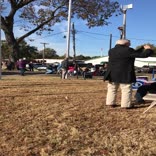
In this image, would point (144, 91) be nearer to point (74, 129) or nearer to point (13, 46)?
point (74, 129)

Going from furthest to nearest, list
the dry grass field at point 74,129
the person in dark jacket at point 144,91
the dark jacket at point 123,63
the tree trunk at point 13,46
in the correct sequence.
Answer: the tree trunk at point 13,46 → the person in dark jacket at point 144,91 → the dark jacket at point 123,63 → the dry grass field at point 74,129

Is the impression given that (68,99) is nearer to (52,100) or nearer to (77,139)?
(52,100)

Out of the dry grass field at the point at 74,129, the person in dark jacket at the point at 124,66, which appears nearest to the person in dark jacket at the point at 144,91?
the dry grass field at the point at 74,129

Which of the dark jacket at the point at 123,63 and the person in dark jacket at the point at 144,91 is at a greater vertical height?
the dark jacket at the point at 123,63

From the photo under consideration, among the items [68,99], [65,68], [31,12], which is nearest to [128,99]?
[68,99]

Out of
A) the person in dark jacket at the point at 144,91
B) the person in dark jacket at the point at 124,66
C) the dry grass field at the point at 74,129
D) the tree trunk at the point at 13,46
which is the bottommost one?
the dry grass field at the point at 74,129

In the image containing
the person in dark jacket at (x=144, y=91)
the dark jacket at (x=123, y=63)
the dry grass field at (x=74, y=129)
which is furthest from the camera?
the person in dark jacket at (x=144, y=91)

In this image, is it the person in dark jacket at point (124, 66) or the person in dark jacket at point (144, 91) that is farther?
the person in dark jacket at point (144, 91)

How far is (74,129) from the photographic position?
664 centimetres

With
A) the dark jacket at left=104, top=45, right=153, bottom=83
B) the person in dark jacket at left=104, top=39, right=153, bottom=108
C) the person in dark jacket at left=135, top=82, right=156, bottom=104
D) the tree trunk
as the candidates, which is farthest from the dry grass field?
the tree trunk

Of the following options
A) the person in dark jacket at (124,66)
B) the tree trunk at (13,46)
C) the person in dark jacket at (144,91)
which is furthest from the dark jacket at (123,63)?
the tree trunk at (13,46)

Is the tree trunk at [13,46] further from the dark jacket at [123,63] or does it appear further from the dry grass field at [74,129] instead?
the dark jacket at [123,63]

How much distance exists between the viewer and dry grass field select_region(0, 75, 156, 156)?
218 inches

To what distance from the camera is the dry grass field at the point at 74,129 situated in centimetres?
553
